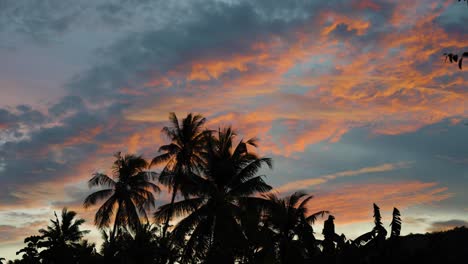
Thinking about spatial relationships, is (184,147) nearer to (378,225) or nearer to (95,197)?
(95,197)

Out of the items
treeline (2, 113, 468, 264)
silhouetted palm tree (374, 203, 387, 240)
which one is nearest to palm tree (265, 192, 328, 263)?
treeline (2, 113, 468, 264)

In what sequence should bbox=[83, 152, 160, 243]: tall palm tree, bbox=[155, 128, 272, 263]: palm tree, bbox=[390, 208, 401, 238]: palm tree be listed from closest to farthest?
1. bbox=[390, 208, 401, 238]: palm tree
2. bbox=[155, 128, 272, 263]: palm tree
3. bbox=[83, 152, 160, 243]: tall palm tree

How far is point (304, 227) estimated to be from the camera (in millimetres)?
20312

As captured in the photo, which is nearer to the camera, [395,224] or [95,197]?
[395,224]

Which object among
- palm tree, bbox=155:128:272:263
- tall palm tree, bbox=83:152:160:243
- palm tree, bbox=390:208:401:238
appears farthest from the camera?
tall palm tree, bbox=83:152:160:243

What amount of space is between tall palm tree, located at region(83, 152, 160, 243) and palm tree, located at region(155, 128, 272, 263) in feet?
34.1

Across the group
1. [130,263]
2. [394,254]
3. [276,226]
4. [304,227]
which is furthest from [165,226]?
[394,254]

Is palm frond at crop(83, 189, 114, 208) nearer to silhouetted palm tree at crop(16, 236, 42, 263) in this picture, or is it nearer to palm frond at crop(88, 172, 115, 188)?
palm frond at crop(88, 172, 115, 188)

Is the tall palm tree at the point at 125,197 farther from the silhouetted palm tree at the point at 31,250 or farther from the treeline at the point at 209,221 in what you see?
the silhouetted palm tree at the point at 31,250

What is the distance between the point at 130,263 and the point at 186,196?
9.43 metres

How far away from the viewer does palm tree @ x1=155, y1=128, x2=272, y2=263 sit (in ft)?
100

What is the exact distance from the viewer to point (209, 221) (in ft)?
102

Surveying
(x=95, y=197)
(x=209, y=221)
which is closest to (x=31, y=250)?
(x=209, y=221)

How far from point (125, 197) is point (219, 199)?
1461 cm
